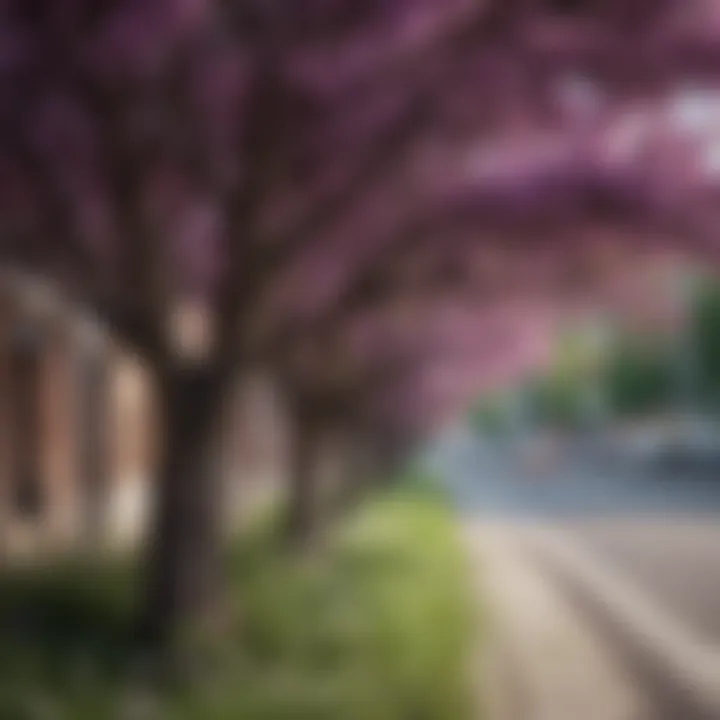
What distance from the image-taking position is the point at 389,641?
Answer: 247cm

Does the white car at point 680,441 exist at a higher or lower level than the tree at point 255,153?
lower

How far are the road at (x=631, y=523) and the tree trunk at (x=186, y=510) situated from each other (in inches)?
23.6

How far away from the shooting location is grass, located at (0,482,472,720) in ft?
6.47

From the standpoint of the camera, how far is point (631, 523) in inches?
109

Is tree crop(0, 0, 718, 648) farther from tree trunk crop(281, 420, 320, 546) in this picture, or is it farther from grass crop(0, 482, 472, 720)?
tree trunk crop(281, 420, 320, 546)

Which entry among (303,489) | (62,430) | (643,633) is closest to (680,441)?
(643,633)

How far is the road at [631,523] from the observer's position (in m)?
2.22

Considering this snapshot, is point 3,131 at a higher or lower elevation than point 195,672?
higher

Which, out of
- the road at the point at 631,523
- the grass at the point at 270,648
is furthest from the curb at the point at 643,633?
the grass at the point at 270,648

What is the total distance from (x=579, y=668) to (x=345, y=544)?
1.85 metres

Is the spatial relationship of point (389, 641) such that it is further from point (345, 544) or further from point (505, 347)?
point (345, 544)

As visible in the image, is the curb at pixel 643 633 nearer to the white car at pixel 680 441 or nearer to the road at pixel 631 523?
the road at pixel 631 523

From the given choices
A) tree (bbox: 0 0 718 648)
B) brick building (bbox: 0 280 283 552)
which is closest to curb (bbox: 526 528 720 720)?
tree (bbox: 0 0 718 648)

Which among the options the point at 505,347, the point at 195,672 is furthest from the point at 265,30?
the point at 505,347
